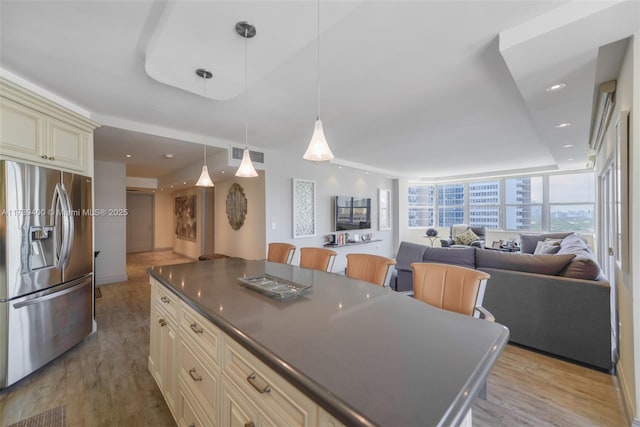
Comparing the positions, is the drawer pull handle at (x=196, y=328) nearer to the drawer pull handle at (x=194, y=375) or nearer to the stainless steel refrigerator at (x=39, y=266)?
the drawer pull handle at (x=194, y=375)

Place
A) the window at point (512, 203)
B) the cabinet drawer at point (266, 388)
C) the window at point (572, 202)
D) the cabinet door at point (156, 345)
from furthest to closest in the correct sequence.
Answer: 1. the window at point (512, 203)
2. the window at point (572, 202)
3. the cabinet door at point (156, 345)
4. the cabinet drawer at point (266, 388)

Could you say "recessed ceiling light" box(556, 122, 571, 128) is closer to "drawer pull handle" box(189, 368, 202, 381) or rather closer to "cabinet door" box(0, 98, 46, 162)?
"drawer pull handle" box(189, 368, 202, 381)

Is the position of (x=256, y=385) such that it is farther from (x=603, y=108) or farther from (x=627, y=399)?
(x=603, y=108)

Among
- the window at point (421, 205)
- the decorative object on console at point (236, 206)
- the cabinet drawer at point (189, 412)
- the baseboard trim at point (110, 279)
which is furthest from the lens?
the window at point (421, 205)

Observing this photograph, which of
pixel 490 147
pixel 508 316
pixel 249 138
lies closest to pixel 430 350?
pixel 508 316

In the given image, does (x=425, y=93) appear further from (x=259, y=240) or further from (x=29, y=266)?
(x=29, y=266)

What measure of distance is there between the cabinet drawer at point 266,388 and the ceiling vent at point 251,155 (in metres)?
3.79

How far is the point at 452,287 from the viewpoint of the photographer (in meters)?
1.57

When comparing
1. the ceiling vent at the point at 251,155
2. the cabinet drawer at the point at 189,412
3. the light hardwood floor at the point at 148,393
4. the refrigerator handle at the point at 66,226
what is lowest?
the light hardwood floor at the point at 148,393

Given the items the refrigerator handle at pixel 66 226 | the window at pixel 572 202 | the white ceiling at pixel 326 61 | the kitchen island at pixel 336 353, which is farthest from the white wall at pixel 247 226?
the window at pixel 572 202

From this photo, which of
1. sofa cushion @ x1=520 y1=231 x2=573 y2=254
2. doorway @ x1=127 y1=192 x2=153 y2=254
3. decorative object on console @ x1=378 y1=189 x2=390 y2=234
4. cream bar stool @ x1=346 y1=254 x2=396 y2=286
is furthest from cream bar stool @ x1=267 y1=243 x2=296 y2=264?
doorway @ x1=127 y1=192 x2=153 y2=254

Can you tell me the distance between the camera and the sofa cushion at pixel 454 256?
10.1 feet

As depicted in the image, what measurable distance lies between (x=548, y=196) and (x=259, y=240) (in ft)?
25.3

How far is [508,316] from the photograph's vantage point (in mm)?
2738
